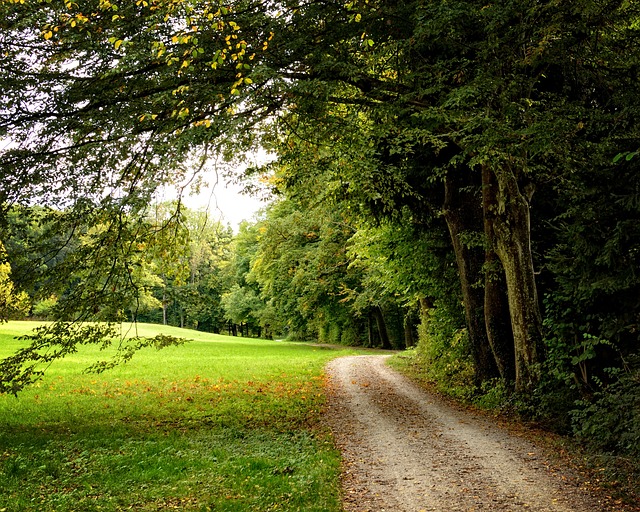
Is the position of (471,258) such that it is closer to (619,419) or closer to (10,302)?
(619,419)

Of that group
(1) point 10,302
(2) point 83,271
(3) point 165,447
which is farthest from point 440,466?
(1) point 10,302

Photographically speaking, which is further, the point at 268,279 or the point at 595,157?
the point at 268,279

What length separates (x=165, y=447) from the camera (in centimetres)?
873

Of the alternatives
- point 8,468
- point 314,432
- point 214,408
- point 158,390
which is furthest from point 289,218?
point 8,468

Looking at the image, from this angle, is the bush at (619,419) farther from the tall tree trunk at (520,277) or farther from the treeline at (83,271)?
the treeline at (83,271)

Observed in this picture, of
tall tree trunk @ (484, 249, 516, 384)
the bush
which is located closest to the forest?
the bush

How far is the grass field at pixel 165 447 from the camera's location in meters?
6.35

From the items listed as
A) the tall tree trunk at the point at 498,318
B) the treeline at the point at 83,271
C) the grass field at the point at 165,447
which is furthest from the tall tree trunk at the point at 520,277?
the treeline at the point at 83,271

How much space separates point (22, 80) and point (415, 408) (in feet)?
34.3

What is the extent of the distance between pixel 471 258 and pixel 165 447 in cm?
877

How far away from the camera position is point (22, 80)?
838 centimetres

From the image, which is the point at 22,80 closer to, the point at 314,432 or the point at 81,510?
the point at 81,510

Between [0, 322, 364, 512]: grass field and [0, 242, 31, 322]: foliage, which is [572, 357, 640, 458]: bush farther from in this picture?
[0, 242, 31, 322]: foliage

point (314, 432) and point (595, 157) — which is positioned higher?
point (595, 157)
